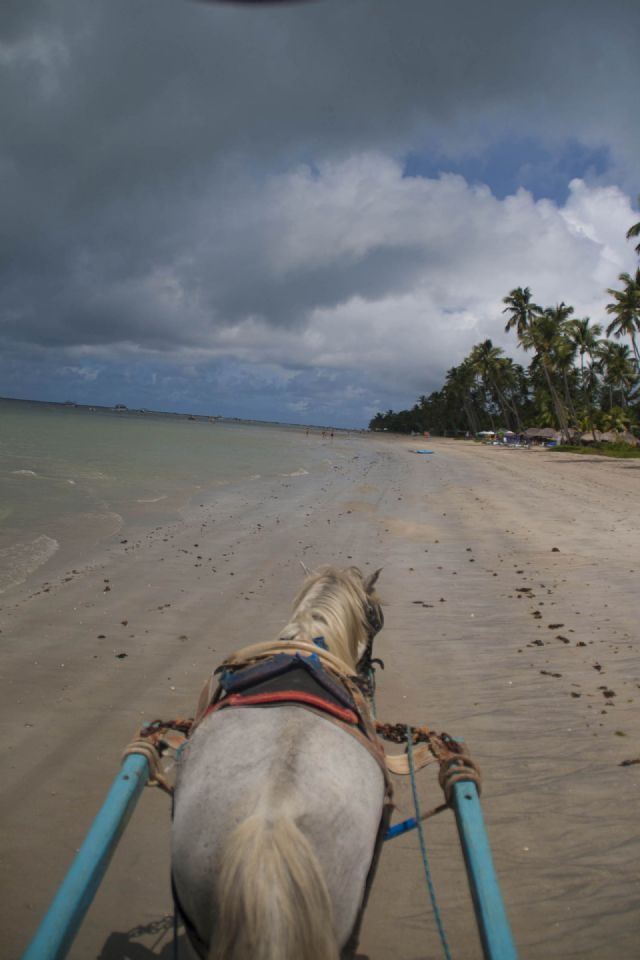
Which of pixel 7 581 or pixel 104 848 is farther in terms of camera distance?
pixel 7 581

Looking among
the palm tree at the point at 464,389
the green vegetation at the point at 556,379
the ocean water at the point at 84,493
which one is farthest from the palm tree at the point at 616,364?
the ocean water at the point at 84,493

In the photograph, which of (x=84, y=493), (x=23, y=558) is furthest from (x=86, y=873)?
(x=84, y=493)

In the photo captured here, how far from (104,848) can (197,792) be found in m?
0.37

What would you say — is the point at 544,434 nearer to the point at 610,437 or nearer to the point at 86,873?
the point at 610,437

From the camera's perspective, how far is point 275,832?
1525mm

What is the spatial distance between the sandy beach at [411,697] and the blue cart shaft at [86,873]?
49.7 inches

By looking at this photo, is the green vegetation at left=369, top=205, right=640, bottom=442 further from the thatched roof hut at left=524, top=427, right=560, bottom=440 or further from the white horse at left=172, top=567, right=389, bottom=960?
the white horse at left=172, top=567, right=389, bottom=960

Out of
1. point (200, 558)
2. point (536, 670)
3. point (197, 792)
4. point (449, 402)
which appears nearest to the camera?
point (197, 792)

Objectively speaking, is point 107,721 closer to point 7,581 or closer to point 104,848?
point 104,848

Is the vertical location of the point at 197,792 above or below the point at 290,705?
below

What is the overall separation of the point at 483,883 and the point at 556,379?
80.0 meters

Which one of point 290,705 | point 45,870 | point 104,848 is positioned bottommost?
point 45,870

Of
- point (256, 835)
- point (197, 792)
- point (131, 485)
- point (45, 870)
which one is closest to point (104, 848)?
point (197, 792)

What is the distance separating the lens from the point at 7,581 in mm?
8117
